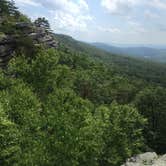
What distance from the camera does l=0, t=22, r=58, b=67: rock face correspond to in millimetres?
117331

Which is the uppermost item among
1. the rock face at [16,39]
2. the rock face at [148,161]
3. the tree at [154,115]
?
the rock face at [16,39]

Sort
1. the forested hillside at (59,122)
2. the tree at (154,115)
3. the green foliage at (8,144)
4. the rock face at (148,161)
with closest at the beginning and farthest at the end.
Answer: the rock face at (148,161) < the green foliage at (8,144) < the forested hillside at (59,122) < the tree at (154,115)

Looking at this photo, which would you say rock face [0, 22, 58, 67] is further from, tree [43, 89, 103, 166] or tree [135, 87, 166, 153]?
tree [43, 89, 103, 166]

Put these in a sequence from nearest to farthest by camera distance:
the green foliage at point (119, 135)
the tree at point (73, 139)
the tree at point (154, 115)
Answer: the tree at point (73, 139) → the green foliage at point (119, 135) → the tree at point (154, 115)

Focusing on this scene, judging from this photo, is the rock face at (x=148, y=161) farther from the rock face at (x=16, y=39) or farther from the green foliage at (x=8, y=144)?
the rock face at (x=16, y=39)

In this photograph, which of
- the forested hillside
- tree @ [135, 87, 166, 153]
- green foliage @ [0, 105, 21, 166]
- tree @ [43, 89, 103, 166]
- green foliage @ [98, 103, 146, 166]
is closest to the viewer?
green foliage @ [0, 105, 21, 166]

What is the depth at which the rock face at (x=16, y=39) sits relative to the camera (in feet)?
385

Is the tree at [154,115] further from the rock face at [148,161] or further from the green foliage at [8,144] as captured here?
the green foliage at [8,144]

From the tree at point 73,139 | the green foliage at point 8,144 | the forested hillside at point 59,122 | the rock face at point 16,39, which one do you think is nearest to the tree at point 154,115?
the forested hillside at point 59,122

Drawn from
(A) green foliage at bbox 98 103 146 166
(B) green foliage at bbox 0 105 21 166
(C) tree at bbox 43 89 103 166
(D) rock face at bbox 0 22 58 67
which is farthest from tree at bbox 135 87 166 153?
(B) green foliage at bbox 0 105 21 166

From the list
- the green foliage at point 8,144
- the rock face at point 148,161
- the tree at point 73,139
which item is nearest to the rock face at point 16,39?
the tree at point 73,139

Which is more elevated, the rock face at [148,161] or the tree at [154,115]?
the rock face at [148,161]

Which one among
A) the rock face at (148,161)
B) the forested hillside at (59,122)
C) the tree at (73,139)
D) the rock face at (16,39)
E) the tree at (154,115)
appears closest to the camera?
the rock face at (148,161)

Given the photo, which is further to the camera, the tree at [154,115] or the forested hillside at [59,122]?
the tree at [154,115]
